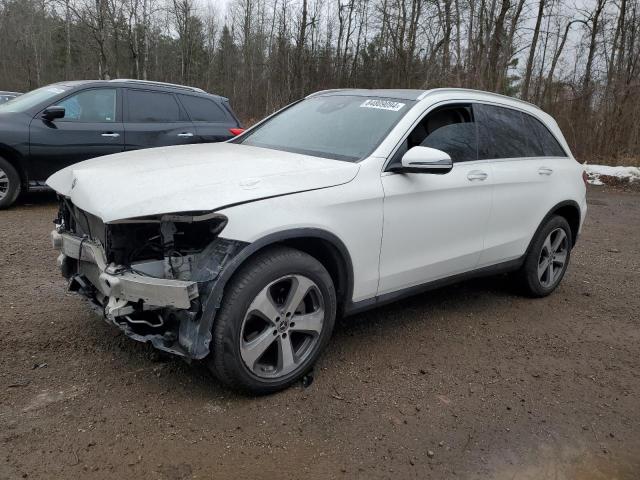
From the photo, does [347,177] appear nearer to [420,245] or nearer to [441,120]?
[420,245]

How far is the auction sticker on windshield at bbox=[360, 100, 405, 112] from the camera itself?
3.79 metres

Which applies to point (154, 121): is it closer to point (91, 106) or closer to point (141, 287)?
point (91, 106)

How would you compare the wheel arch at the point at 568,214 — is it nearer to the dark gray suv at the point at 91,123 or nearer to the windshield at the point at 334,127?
the windshield at the point at 334,127

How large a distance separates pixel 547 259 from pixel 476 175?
151cm

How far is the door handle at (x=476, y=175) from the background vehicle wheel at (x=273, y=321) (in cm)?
151

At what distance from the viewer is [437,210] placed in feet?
12.2

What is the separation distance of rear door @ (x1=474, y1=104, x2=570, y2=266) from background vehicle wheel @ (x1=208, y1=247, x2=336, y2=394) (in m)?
1.75

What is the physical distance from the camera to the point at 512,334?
4.22 m

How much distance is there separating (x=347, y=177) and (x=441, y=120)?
45.7 inches

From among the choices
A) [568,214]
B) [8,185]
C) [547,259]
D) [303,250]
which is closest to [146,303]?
[303,250]

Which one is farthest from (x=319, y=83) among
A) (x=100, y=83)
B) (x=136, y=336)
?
(x=136, y=336)

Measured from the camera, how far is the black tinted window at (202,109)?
323 inches

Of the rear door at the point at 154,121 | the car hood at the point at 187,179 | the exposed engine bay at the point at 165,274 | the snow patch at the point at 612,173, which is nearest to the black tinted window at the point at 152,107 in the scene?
the rear door at the point at 154,121

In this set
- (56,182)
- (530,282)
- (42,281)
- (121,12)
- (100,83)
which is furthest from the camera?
(121,12)
